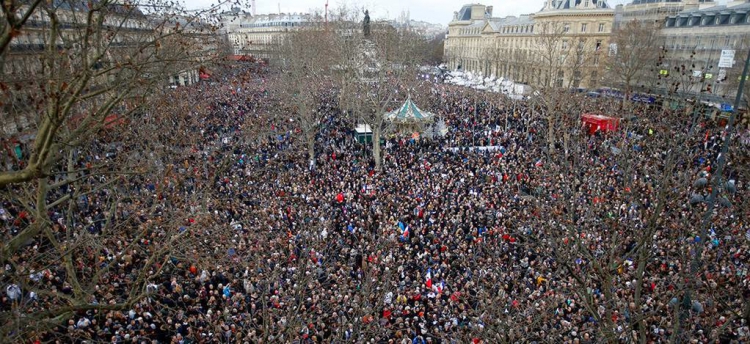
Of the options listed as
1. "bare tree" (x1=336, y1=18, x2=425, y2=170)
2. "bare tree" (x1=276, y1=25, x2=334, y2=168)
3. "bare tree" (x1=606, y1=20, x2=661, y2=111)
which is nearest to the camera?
"bare tree" (x1=276, y1=25, x2=334, y2=168)

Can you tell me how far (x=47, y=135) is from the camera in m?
3.81

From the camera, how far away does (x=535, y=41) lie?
190 feet

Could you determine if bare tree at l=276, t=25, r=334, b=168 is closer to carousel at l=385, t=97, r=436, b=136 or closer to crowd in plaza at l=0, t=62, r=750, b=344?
crowd in plaza at l=0, t=62, r=750, b=344

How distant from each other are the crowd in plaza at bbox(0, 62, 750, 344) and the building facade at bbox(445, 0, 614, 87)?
15.9m

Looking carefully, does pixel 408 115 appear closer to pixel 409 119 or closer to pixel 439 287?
pixel 409 119

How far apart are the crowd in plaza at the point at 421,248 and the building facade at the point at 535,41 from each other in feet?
52.1

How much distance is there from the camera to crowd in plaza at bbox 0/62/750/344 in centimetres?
727

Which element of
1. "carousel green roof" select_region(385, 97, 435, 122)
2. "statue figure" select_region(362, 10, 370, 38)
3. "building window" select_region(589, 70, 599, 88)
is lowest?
"carousel green roof" select_region(385, 97, 435, 122)

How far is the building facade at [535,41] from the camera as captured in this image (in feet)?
144

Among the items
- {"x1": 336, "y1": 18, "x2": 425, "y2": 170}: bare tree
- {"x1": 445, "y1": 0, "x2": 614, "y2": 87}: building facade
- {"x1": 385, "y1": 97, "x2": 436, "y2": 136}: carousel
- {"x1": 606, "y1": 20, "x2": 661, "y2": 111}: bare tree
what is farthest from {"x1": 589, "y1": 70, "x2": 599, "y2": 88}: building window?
{"x1": 385, "y1": 97, "x2": 436, "y2": 136}: carousel

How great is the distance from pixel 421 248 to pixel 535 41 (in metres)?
52.7

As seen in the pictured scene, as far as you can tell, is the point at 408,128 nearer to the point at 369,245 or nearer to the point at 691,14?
the point at 369,245

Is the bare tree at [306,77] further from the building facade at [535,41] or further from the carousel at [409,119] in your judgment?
the building facade at [535,41]

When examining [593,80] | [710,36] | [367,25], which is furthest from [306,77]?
[593,80]
